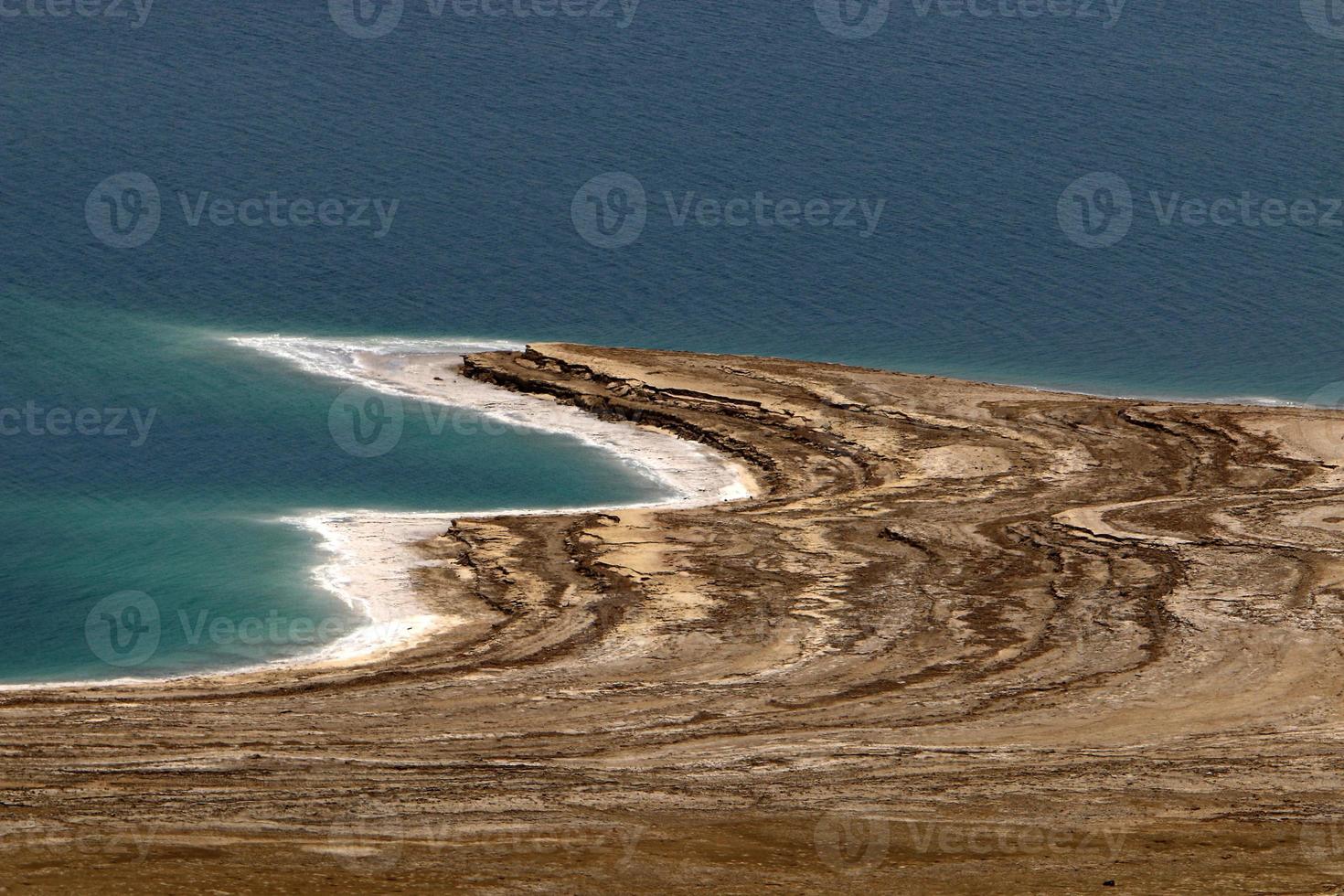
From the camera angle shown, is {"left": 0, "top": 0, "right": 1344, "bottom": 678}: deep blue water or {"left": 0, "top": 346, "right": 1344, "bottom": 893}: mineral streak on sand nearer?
{"left": 0, "top": 346, "right": 1344, "bottom": 893}: mineral streak on sand

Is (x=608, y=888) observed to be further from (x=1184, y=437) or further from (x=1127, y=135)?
(x=1127, y=135)

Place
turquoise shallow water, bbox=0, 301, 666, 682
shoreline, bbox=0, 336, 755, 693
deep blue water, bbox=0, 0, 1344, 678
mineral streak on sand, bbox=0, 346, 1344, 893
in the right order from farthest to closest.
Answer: deep blue water, bbox=0, 0, 1344, 678
turquoise shallow water, bbox=0, 301, 666, 682
shoreline, bbox=0, 336, 755, 693
mineral streak on sand, bbox=0, 346, 1344, 893

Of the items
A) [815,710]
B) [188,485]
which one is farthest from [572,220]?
[815,710]

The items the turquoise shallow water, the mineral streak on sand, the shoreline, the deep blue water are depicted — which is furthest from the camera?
the deep blue water

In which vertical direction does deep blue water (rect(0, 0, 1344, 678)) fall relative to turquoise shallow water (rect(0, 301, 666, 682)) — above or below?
above

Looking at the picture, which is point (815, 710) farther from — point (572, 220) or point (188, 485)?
point (572, 220)

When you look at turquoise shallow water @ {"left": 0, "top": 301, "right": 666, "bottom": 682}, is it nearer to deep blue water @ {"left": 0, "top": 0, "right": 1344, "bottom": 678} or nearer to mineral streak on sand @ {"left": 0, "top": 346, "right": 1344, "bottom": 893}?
deep blue water @ {"left": 0, "top": 0, "right": 1344, "bottom": 678}

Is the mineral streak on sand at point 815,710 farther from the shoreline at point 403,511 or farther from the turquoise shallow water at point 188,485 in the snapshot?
the turquoise shallow water at point 188,485

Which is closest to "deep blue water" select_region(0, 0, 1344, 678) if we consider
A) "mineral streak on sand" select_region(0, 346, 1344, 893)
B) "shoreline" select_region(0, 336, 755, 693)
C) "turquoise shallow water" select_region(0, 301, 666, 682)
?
"turquoise shallow water" select_region(0, 301, 666, 682)
